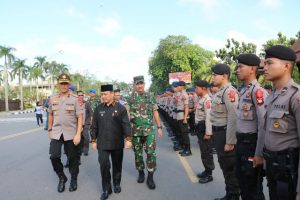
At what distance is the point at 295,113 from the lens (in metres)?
2.69

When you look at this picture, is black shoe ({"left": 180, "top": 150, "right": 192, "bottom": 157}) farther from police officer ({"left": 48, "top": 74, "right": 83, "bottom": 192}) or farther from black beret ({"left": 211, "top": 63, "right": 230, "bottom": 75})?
black beret ({"left": 211, "top": 63, "right": 230, "bottom": 75})

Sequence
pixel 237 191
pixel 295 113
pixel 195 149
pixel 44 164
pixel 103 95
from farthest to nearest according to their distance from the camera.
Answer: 1. pixel 195 149
2. pixel 44 164
3. pixel 103 95
4. pixel 237 191
5. pixel 295 113

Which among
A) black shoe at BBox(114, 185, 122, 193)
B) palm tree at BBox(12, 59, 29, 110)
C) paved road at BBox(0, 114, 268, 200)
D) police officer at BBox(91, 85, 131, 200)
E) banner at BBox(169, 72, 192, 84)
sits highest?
palm tree at BBox(12, 59, 29, 110)

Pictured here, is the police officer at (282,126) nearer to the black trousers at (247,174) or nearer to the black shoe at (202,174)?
the black trousers at (247,174)

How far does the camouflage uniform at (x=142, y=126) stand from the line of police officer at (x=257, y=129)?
3.21 feet

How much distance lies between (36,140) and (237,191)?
9878 millimetres

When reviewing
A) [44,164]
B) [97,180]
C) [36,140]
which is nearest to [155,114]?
[97,180]

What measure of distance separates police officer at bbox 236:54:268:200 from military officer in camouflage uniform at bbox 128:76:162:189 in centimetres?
240

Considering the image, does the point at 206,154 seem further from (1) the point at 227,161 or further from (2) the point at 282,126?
(2) the point at 282,126

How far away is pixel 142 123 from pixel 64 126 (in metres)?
1.35

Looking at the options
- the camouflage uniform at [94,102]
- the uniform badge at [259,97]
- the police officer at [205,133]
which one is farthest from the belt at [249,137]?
the camouflage uniform at [94,102]

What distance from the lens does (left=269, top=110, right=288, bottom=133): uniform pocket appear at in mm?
2776

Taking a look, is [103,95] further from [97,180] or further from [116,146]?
[97,180]

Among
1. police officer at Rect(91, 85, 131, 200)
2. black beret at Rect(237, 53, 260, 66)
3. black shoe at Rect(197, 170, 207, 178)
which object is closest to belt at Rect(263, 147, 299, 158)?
black beret at Rect(237, 53, 260, 66)
